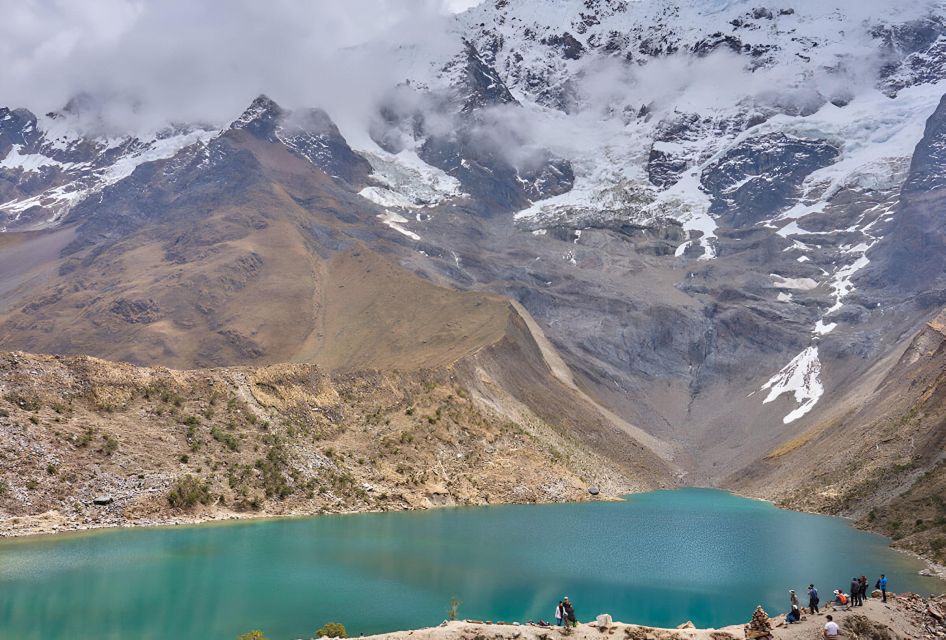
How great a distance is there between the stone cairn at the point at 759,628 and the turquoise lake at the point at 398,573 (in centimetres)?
661

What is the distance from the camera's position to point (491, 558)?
161ft

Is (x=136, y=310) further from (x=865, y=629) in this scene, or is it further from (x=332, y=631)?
(x=865, y=629)

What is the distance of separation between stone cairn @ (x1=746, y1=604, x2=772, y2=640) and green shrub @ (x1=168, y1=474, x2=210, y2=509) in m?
40.5

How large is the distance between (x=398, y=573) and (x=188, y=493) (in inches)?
833

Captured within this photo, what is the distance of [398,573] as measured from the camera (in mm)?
43500

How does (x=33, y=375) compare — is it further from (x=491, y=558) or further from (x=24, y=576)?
(x=491, y=558)

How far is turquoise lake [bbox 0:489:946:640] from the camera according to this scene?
33562 mm

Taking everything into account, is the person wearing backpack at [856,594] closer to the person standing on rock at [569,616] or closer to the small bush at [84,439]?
the person standing on rock at [569,616]

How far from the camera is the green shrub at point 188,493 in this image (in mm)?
56562

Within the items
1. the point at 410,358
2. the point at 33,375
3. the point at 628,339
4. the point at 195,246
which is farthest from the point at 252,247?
the point at 33,375

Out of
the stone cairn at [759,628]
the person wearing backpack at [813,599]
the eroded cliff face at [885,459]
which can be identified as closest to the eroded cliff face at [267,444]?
the eroded cliff face at [885,459]

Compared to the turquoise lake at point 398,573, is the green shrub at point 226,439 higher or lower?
higher

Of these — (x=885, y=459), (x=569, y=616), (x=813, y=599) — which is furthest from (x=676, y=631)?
(x=885, y=459)

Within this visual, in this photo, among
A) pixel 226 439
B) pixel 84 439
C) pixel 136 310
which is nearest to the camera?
pixel 84 439
